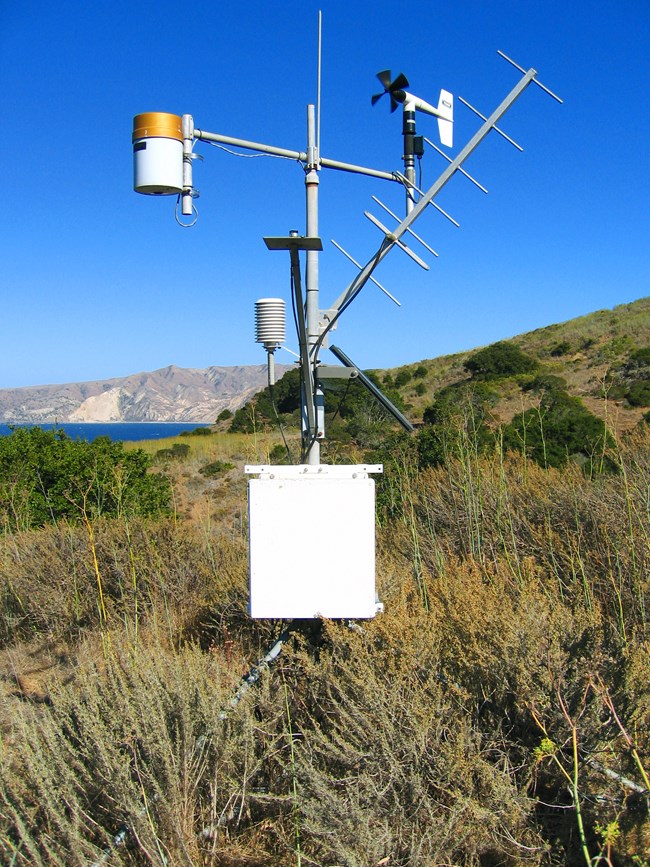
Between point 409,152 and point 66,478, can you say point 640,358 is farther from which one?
point 409,152

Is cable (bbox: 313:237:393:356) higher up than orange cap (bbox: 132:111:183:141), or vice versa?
orange cap (bbox: 132:111:183:141)

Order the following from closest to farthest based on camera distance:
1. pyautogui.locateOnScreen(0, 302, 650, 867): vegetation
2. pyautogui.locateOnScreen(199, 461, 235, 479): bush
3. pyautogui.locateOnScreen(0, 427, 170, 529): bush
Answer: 1. pyautogui.locateOnScreen(0, 302, 650, 867): vegetation
2. pyautogui.locateOnScreen(0, 427, 170, 529): bush
3. pyautogui.locateOnScreen(199, 461, 235, 479): bush

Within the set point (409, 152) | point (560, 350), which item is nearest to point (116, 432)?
point (560, 350)

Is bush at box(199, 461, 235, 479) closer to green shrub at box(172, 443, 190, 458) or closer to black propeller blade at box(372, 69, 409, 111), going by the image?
green shrub at box(172, 443, 190, 458)

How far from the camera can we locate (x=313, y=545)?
2883 mm

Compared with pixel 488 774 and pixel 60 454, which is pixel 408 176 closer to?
pixel 488 774

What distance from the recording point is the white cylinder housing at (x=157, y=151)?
147 inches

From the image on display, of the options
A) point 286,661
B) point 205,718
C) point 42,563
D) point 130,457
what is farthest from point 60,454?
point 205,718

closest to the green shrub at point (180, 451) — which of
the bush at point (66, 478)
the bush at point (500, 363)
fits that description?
the bush at point (66, 478)

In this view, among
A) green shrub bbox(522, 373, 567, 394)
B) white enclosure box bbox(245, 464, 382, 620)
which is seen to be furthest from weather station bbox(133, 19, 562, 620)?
green shrub bbox(522, 373, 567, 394)

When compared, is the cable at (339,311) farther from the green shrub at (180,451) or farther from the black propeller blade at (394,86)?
the green shrub at (180,451)

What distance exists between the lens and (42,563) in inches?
221

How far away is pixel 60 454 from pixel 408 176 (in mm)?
5804

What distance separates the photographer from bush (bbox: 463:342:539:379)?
24.2 meters
